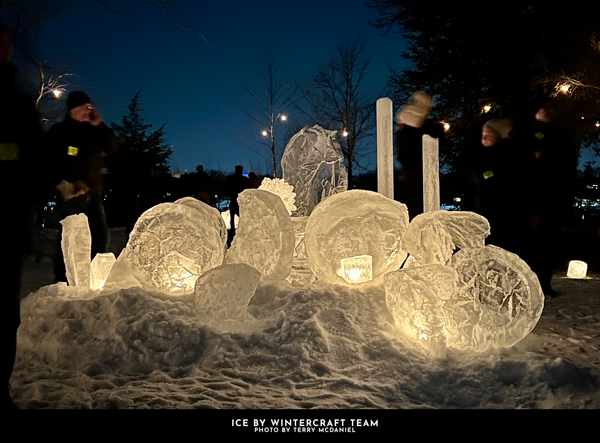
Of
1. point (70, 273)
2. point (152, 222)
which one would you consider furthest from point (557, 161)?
point (70, 273)

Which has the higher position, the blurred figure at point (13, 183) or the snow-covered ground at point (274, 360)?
the blurred figure at point (13, 183)

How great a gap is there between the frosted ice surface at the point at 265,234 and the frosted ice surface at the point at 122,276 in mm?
906

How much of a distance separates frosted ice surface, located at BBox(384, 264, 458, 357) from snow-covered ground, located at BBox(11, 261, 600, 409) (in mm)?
95

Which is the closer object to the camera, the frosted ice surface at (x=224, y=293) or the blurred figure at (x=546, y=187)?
the frosted ice surface at (x=224, y=293)

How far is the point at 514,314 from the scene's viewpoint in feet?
9.14

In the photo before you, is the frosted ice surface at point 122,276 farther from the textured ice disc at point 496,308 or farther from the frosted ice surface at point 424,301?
the textured ice disc at point 496,308

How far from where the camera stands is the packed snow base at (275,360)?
237cm

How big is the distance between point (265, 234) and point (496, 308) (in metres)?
1.75

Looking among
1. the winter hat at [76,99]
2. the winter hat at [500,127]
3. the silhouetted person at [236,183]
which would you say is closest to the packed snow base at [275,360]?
the winter hat at [76,99]

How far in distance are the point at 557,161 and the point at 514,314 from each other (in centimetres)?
250

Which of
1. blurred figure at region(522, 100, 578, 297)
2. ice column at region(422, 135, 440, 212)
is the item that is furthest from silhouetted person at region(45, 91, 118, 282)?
blurred figure at region(522, 100, 578, 297)
